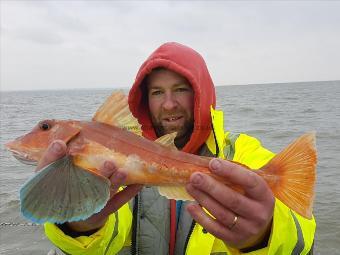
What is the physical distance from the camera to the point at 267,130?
1891 cm

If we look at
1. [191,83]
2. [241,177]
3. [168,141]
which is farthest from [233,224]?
[191,83]

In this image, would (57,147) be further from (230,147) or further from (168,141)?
(230,147)

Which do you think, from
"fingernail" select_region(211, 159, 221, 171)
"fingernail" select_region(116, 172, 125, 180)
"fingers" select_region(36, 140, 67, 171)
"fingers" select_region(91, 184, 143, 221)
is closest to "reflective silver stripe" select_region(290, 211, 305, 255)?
"fingernail" select_region(211, 159, 221, 171)

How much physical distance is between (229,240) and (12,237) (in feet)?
22.0

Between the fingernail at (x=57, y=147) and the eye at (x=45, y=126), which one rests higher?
the eye at (x=45, y=126)

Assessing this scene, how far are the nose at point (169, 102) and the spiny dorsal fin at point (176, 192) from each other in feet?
5.54

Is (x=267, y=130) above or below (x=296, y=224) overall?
below

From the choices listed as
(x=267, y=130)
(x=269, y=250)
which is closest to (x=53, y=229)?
(x=269, y=250)

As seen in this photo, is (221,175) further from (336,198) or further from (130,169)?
(336,198)

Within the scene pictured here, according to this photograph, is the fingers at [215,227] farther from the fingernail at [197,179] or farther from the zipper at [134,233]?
the zipper at [134,233]

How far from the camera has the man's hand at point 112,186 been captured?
2.26m

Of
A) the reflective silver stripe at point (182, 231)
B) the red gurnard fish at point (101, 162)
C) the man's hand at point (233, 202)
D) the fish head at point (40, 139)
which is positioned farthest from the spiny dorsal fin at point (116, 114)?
the reflective silver stripe at point (182, 231)

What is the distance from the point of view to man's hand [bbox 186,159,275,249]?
209cm

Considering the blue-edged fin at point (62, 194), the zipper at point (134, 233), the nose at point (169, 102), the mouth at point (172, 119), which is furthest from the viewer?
the mouth at point (172, 119)
